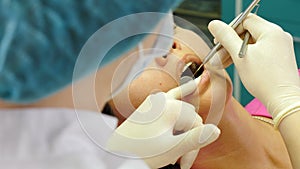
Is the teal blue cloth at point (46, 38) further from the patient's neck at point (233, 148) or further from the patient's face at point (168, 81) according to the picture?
the patient's neck at point (233, 148)

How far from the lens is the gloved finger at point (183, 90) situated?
130 centimetres

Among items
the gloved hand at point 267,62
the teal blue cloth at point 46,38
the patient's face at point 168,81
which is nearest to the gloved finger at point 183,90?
the patient's face at point 168,81

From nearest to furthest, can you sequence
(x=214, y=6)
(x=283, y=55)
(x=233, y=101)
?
(x=283, y=55) < (x=233, y=101) < (x=214, y=6)

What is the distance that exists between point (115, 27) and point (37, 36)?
12cm

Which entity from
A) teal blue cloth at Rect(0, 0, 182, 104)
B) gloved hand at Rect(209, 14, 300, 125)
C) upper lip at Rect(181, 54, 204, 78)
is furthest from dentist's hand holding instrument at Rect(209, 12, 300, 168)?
teal blue cloth at Rect(0, 0, 182, 104)

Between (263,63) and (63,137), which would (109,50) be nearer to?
(63,137)

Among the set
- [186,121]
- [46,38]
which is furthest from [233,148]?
[46,38]

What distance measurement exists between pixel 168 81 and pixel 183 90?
0.10m

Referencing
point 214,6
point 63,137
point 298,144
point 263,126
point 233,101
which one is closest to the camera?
point 63,137

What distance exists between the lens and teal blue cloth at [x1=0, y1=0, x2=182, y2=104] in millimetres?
623

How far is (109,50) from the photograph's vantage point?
697 millimetres

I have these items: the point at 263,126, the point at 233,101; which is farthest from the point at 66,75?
the point at 263,126

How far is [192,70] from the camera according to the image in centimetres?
145

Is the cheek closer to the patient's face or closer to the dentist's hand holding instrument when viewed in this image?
the patient's face
